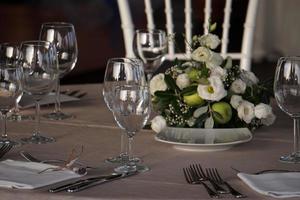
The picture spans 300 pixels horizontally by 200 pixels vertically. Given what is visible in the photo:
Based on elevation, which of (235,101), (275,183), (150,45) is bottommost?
(275,183)

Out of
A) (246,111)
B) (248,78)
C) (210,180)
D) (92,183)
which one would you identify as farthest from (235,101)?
(92,183)

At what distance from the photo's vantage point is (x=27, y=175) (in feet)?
4.66

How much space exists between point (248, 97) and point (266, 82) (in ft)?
0.33

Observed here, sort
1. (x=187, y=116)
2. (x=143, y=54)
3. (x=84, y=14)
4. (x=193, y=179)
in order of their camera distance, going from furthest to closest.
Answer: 1. (x=84, y=14)
2. (x=143, y=54)
3. (x=187, y=116)
4. (x=193, y=179)

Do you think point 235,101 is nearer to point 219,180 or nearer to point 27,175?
point 219,180

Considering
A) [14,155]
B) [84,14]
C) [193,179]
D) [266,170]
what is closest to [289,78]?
[266,170]

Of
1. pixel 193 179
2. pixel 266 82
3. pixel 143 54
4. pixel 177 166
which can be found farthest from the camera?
pixel 143 54

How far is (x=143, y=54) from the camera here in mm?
2148

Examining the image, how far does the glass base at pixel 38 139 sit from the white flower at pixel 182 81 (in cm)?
29

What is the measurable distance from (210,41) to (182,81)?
11cm

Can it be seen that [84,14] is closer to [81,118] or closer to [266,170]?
[81,118]

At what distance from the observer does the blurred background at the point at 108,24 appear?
5.19m

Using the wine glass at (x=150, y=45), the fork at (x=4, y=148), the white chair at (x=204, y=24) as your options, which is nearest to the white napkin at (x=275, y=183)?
the fork at (x=4, y=148)

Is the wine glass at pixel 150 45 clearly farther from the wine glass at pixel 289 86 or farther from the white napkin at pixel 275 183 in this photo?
the white napkin at pixel 275 183
